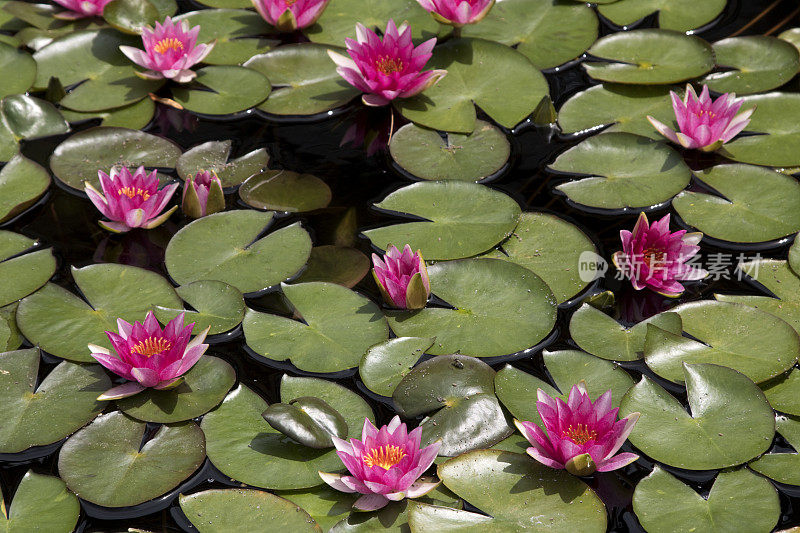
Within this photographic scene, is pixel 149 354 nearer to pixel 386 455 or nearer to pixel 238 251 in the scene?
pixel 238 251

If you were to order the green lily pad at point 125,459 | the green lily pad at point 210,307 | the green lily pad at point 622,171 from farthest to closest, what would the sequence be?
the green lily pad at point 622,171 → the green lily pad at point 210,307 → the green lily pad at point 125,459

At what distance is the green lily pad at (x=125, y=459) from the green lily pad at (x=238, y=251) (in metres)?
0.70

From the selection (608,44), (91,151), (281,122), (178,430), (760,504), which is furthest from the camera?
(608,44)

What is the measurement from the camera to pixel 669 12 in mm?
4445

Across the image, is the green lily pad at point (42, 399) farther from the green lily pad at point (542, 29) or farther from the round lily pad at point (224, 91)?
the green lily pad at point (542, 29)

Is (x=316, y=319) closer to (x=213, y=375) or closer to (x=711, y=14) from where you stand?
(x=213, y=375)

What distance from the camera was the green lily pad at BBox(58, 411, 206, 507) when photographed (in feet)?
7.98

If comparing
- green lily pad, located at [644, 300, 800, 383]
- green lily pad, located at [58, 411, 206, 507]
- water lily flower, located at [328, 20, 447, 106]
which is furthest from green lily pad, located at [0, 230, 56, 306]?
green lily pad, located at [644, 300, 800, 383]

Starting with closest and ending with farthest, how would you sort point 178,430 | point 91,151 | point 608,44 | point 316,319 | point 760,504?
point 760,504 < point 178,430 < point 316,319 < point 91,151 < point 608,44

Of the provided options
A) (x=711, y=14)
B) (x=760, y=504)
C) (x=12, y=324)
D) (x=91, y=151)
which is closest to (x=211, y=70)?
(x=91, y=151)

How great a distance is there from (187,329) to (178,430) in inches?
14.0

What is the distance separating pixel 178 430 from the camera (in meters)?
2.62

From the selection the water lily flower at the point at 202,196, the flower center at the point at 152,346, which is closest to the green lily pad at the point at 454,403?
the flower center at the point at 152,346

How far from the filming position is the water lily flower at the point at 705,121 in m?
3.58
